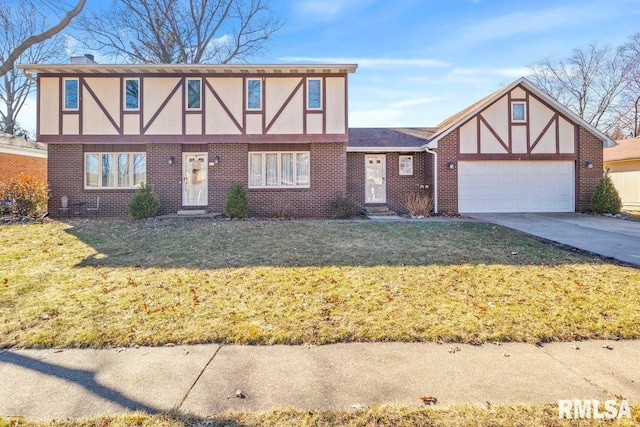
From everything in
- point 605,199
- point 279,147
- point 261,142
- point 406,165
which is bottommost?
point 605,199

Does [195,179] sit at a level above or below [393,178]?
below

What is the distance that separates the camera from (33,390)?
2.88 meters

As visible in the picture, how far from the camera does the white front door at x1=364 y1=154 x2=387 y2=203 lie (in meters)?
15.4

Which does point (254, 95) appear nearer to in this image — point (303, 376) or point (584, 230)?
point (584, 230)

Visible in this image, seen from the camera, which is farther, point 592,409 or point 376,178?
point 376,178

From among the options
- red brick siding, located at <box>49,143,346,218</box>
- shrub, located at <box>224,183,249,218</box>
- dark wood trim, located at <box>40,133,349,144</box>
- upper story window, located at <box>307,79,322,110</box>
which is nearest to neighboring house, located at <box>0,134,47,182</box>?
dark wood trim, located at <box>40,133,349,144</box>

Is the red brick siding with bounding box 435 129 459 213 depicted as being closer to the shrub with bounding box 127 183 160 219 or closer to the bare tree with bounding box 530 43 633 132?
the shrub with bounding box 127 183 160 219

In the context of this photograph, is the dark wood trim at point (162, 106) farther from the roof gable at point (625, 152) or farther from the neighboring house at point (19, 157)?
the roof gable at point (625, 152)

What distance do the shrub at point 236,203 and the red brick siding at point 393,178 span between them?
467 centimetres

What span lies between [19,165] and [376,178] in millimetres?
20918

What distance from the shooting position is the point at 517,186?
14.6 metres

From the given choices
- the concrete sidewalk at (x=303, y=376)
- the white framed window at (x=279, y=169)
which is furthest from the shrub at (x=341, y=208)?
the concrete sidewalk at (x=303, y=376)

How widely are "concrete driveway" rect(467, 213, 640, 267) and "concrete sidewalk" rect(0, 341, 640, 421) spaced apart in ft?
16.5

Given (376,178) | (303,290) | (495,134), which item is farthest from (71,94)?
(495,134)
